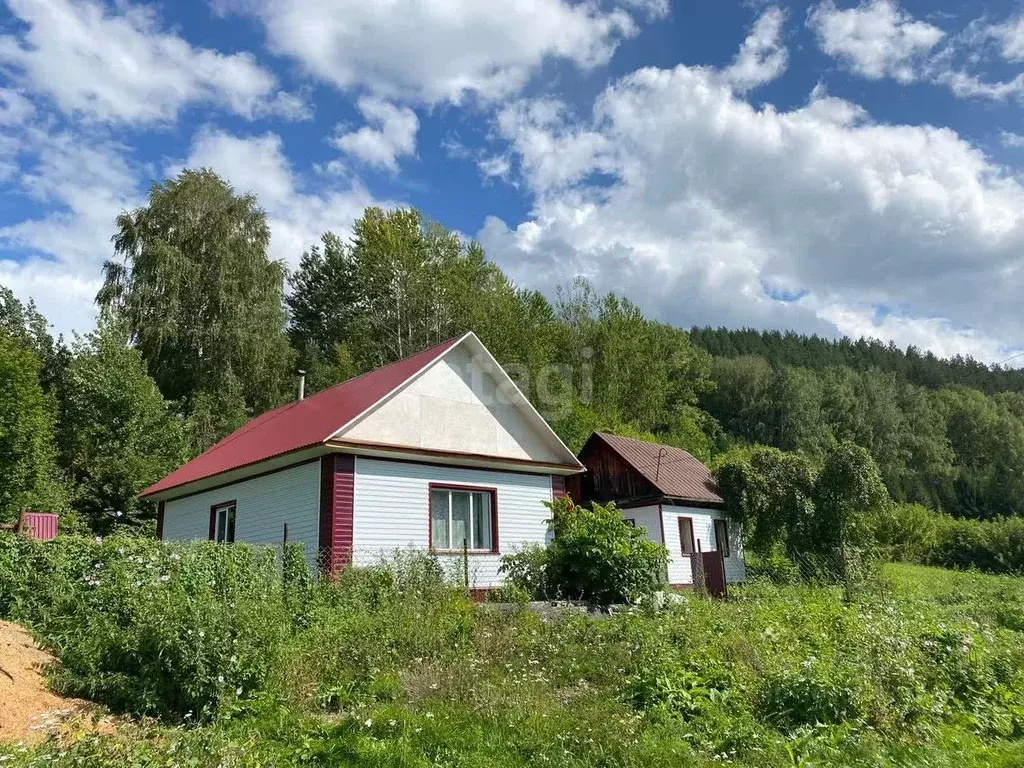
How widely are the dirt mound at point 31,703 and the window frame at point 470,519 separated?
324 inches

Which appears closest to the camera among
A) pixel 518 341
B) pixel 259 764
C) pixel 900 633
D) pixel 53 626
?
pixel 259 764

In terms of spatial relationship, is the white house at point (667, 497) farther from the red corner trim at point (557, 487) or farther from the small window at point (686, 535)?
the red corner trim at point (557, 487)

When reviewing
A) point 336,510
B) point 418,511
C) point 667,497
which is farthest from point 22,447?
point 667,497

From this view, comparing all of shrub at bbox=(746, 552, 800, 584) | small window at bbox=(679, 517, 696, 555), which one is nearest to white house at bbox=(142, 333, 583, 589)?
shrub at bbox=(746, 552, 800, 584)

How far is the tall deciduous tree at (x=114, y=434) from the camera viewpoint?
80.9 ft

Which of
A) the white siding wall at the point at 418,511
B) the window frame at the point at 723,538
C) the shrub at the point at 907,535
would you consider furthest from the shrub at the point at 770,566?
the shrub at the point at 907,535

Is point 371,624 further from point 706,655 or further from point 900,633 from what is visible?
point 900,633

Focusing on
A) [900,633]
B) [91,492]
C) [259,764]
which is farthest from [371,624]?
[91,492]

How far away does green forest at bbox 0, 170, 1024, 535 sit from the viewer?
81.2 ft

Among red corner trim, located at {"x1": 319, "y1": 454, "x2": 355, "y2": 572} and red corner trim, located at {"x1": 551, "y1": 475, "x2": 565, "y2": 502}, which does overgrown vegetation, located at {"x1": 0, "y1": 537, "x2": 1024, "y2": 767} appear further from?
red corner trim, located at {"x1": 551, "y1": 475, "x2": 565, "y2": 502}

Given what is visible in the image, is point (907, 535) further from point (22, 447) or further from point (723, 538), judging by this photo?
point (22, 447)

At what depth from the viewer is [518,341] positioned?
33688mm

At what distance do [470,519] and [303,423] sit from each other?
14.2 ft

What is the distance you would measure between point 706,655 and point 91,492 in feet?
76.9
